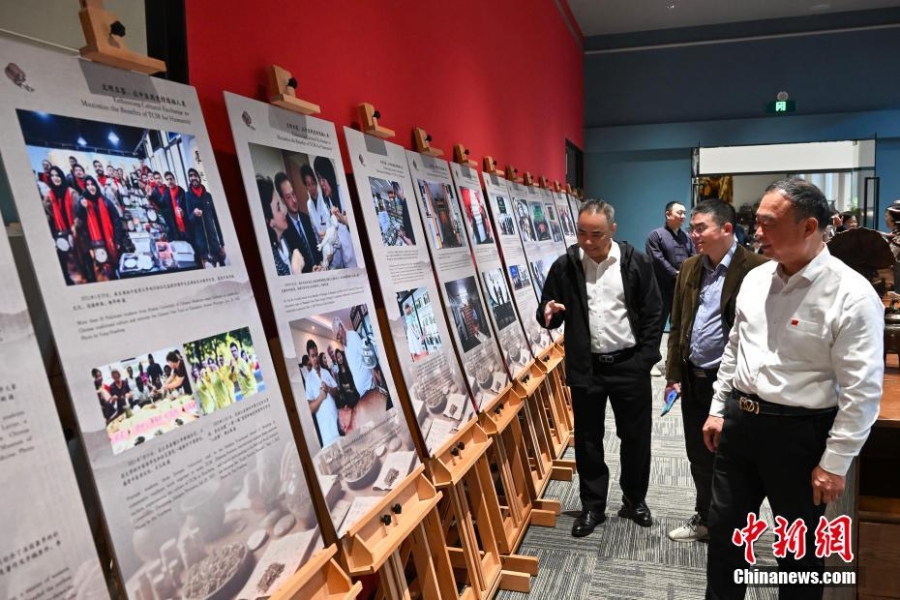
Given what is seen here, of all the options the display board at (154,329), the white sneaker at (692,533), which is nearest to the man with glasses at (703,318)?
the white sneaker at (692,533)

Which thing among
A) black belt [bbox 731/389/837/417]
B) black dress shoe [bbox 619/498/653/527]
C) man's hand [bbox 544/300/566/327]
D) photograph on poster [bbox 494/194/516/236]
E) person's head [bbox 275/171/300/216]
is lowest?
black dress shoe [bbox 619/498/653/527]

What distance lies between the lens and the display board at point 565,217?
5472mm

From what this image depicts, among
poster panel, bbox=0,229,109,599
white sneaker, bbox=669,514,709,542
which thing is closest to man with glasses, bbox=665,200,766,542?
white sneaker, bbox=669,514,709,542

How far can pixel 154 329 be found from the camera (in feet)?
3.80

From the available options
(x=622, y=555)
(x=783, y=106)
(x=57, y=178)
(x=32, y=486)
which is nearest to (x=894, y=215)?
(x=622, y=555)

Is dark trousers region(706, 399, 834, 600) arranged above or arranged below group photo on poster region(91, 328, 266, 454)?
below

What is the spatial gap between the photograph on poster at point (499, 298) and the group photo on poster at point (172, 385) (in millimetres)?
1776

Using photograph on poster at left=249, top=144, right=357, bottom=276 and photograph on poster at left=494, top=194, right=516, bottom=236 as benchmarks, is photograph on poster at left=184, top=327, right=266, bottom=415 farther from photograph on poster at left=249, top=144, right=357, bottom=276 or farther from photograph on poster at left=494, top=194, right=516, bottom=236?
photograph on poster at left=494, top=194, right=516, bottom=236

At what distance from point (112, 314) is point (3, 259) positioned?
20 centimetres

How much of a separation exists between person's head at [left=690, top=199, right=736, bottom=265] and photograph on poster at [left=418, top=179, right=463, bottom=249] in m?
1.04

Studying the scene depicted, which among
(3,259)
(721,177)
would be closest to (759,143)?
(721,177)

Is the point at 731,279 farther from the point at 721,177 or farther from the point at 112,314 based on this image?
the point at 721,177

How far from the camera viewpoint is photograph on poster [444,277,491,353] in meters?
2.55

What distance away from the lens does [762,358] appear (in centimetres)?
181
